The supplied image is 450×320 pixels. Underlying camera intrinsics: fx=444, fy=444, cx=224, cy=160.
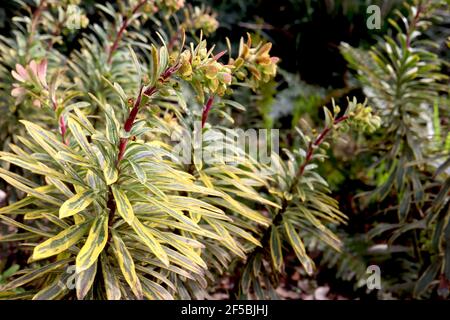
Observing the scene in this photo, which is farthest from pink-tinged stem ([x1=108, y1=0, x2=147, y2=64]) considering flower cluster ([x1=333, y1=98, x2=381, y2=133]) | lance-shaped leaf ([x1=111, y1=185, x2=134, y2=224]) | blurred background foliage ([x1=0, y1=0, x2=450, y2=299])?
blurred background foliage ([x1=0, y1=0, x2=450, y2=299])

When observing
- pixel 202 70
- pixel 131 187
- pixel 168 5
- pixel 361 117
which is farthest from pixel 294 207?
pixel 168 5

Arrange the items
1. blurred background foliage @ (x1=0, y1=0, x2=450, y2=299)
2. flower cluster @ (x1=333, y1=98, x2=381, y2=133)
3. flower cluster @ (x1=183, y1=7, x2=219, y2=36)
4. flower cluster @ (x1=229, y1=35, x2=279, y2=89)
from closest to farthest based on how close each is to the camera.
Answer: flower cluster @ (x1=229, y1=35, x2=279, y2=89)
flower cluster @ (x1=333, y1=98, x2=381, y2=133)
flower cluster @ (x1=183, y1=7, x2=219, y2=36)
blurred background foliage @ (x1=0, y1=0, x2=450, y2=299)

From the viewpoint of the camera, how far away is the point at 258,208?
3496 millimetres

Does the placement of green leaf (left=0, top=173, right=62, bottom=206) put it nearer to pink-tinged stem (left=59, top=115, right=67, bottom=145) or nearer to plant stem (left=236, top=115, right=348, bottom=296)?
pink-tinged stem (left=59, top=115, right=67, bottom=145)

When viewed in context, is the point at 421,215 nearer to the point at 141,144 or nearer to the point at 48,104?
the point at 141,144

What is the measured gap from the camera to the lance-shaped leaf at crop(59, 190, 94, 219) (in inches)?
48.4

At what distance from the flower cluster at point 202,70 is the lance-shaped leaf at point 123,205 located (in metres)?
0.40

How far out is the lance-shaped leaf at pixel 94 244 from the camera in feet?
4.02

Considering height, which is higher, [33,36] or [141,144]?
[33,36]

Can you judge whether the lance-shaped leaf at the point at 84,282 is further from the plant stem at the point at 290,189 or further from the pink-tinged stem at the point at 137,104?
the plant stem at the point at 290,189

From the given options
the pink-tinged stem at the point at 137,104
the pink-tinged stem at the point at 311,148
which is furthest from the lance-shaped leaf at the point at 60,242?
the pink-tinged stem at the point at 311,148

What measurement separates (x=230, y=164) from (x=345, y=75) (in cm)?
303

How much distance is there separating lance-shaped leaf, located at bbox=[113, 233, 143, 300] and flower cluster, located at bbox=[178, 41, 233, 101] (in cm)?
55

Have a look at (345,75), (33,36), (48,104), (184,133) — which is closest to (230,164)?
(184,133)
